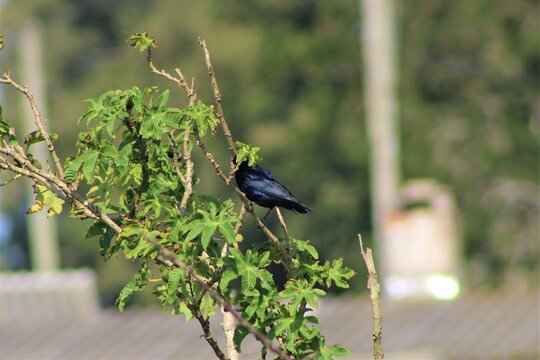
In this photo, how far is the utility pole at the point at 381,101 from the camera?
26438mm

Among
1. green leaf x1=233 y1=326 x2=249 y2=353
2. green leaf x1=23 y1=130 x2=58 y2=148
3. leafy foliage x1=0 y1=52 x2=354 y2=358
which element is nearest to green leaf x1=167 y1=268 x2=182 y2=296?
leafy foliage x1=0 y1=52 x2=354 y2=358

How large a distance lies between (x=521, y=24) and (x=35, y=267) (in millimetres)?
14338

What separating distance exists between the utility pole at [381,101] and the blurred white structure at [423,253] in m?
2.93

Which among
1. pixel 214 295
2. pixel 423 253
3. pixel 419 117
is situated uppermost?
pixel 419 117

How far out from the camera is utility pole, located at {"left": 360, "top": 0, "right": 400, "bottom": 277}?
26438 mm

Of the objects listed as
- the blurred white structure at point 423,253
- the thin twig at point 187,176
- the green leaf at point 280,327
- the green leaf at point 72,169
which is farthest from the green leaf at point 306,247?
the blurred white structure at point 423,253

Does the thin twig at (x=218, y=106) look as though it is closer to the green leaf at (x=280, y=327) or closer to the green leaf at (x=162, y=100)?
the green leaf at (x=162, y=100)

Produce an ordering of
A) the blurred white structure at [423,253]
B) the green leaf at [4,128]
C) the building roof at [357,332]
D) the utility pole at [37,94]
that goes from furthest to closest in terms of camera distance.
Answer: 1. the utility pole at [37,94]
2. the blurred white structure at [423,253]
3. the building roof at [357,332]
4. the green leaf at [4,128]

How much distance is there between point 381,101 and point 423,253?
684cm

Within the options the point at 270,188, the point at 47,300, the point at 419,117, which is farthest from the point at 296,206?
the point at 419,117

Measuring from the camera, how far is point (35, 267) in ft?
141

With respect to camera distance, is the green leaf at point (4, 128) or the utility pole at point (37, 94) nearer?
the green leaf at point (4, 128)

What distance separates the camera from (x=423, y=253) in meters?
21.4

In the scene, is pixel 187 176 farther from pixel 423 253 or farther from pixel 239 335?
pixel 423 253
